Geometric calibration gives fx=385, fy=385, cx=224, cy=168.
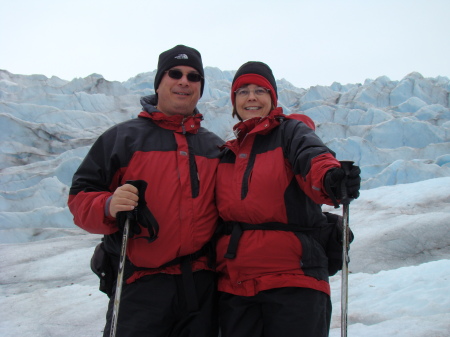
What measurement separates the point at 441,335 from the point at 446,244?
3.06 meters

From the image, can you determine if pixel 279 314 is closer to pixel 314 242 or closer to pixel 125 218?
pixel 314 242

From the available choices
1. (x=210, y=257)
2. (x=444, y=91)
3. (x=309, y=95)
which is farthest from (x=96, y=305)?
(x=444, y=91)

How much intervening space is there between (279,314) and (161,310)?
1.77ft

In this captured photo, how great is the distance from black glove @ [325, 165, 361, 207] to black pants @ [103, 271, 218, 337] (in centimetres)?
82

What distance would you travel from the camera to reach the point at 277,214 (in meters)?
1.73

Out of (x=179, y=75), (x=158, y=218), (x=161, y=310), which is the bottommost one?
(x=161, y=310)

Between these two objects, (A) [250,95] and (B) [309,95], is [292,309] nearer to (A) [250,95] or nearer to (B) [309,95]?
(A) [250,95]

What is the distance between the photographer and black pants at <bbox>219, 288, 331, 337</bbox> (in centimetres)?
164

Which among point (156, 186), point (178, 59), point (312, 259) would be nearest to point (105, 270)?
point (156, 186)

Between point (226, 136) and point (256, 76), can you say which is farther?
point (226, 136)

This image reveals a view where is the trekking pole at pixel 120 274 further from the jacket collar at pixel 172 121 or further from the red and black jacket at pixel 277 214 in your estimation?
the jacket collar at pixel 172 121

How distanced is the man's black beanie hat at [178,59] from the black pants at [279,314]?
49.2 inches

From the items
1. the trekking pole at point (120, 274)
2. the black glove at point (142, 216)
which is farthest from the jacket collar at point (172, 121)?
the trekking pole at point (120, 274)

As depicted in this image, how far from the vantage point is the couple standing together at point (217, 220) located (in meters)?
1.68
